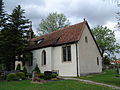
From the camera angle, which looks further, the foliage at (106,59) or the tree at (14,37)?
the foliage at (106,59)

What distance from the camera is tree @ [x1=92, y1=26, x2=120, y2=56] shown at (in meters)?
49.8

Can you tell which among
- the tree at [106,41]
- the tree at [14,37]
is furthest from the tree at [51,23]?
the tree at [14,37]

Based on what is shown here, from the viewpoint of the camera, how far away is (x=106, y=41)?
50.5 m

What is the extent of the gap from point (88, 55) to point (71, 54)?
3.40 meters

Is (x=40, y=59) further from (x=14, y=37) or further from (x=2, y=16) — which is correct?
(x=2, y=16)

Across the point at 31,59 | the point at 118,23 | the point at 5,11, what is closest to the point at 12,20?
the point at 5,11

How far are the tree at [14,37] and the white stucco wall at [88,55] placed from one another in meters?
10.0

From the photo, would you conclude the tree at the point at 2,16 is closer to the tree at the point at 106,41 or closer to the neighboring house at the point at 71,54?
the neighboring house at the point at 71,54

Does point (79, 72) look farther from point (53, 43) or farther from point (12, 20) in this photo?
point (12, 20)

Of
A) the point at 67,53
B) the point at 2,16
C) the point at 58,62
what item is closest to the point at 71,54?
the point at 67,53

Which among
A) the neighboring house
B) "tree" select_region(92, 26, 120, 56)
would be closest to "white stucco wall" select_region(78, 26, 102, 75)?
the neighboring house

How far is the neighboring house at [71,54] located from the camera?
24.7 metres

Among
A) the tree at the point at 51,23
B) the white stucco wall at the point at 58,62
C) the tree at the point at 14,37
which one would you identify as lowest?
the white stucco wall at the point at 58,62

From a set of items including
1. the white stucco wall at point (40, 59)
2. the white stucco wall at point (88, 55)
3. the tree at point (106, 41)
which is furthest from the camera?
the tree at point (106, 41)
